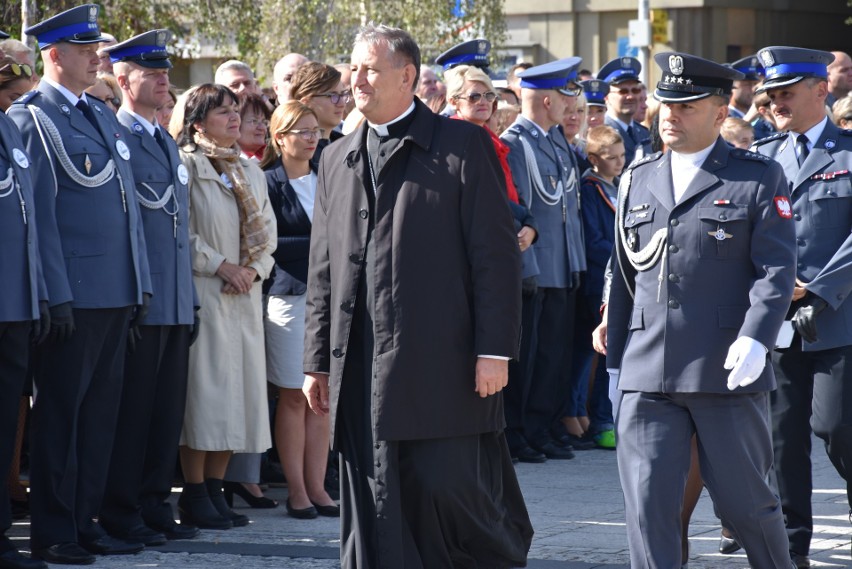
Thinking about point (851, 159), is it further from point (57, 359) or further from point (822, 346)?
point (57, 359)

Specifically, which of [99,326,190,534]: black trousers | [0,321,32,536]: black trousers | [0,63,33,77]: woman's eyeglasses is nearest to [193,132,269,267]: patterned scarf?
[99,326,190,534]: black trousers

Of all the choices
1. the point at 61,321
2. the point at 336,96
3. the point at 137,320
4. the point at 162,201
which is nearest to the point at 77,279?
the point at 61,321

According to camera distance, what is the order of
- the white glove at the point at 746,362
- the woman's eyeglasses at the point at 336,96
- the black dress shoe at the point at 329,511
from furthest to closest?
the woman's eyeglasses at the point at 336,96
the black dress shoe at the point at 329,511
the white glove at the point at 746,362

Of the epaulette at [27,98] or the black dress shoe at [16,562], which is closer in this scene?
the black dress shoe at [16,562]

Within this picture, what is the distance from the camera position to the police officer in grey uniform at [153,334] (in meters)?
7.00

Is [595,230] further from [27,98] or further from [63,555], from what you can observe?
[63,555]

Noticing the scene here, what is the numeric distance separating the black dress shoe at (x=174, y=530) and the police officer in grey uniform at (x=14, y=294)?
0.88 metres

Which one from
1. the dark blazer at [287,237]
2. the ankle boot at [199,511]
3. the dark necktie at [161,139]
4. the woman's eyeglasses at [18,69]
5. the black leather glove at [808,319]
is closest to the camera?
the black leather glove at [808,319]

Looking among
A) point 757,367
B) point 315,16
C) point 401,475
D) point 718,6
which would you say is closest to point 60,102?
point 401,475

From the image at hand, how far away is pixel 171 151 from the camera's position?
7.23 meters

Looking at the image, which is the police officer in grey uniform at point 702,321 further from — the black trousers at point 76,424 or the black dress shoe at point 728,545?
the black trousers at point 76,424

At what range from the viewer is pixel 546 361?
955 centimetres

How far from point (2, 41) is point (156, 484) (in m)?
2.29

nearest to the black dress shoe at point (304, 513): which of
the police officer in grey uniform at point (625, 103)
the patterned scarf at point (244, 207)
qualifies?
the patterned scarf at point (244, 207)
